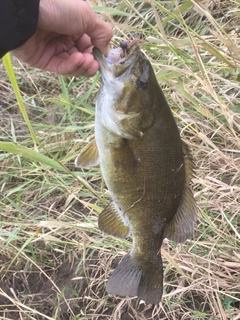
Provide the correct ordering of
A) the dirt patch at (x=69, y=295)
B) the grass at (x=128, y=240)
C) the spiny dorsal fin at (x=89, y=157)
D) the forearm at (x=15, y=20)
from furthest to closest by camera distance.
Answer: the dirt patch at (x=69, y=295), the grass at (x=128, y=240), the spiny dorsal fin at (x=89, y=157), the forearm at (x=15, y=20)

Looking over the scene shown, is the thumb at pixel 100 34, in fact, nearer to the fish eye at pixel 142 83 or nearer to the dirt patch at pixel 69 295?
the fish eye at pixel 142 83

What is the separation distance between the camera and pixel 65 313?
92.5 inches

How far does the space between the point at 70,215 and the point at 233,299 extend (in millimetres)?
1080

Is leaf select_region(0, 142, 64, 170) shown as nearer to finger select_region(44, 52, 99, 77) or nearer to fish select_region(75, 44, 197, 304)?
fish select_region(75, 44, 197, 304)

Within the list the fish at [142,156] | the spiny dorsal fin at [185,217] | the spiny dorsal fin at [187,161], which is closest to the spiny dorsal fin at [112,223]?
the fish at [142,156]

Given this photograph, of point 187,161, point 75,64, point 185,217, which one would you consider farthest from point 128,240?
point 75,64

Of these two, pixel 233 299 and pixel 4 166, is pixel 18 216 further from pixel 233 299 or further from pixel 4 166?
pixel 233 299

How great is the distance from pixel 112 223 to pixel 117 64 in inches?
23.9

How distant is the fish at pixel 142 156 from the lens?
152cm

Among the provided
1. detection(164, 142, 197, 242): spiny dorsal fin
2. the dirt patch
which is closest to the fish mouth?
detection(164, 142, 197, 242): spiny dorsal fin

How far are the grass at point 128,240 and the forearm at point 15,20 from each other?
1.36ft

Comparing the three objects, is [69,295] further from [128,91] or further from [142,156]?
[128,91]

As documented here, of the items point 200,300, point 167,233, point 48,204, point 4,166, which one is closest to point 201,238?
Result: point 200,300

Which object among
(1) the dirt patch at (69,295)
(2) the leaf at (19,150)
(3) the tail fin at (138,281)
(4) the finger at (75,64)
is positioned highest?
(4) the finger at (75,64)
